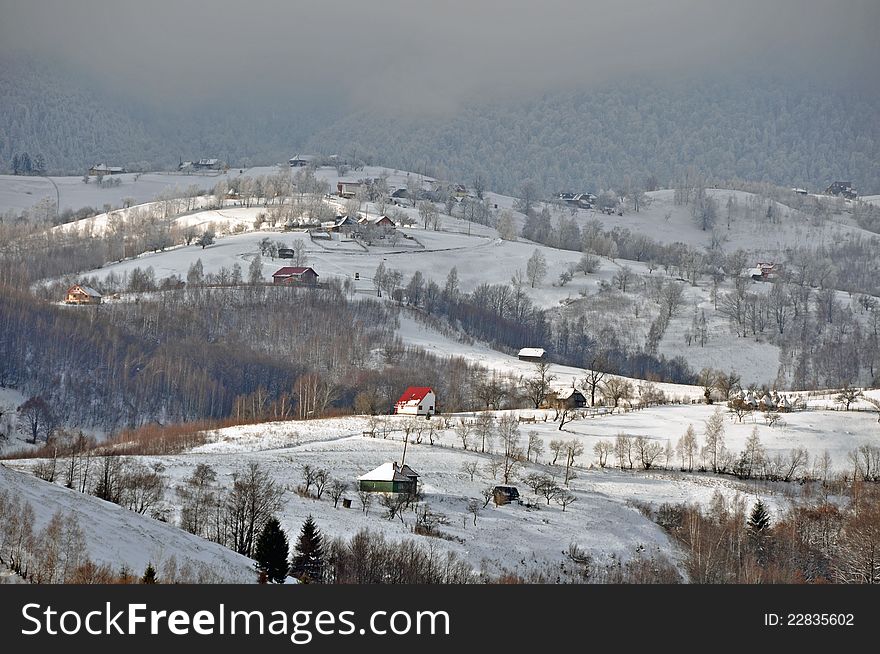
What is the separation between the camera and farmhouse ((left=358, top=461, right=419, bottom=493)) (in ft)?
152

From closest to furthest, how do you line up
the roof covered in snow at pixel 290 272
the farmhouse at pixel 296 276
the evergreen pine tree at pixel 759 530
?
the evergreen pine tree at pixel 759 530, the farmhouse at pixel 296 276, the roof covered in snow at pixel 290 272

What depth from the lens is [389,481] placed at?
46.5 metres

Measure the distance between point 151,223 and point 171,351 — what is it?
67507 millimetres

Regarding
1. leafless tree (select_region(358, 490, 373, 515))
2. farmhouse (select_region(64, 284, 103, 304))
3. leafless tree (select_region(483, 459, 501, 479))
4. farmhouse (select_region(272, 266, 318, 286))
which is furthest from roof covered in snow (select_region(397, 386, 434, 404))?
farmhouse (select_region(64, 284, 103, 304))

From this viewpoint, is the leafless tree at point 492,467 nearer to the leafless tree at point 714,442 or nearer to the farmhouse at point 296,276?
the leafless tree at point 714,442

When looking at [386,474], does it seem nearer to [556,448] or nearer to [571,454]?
[571,454]

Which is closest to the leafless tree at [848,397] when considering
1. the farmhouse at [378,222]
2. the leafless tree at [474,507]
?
the leafless tree at [474,507]

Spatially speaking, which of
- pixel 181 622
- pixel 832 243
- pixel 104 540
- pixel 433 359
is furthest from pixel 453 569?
pixel 832 243

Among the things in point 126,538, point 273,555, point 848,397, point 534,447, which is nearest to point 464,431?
point 534,447

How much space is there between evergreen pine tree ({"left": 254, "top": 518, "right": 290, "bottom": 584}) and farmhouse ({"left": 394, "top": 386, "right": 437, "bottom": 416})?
119 feet

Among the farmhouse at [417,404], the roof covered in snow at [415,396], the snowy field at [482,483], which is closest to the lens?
the snowy field at [482,483]

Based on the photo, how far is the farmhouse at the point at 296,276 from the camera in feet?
337

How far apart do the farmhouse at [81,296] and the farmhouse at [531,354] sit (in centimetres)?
3899

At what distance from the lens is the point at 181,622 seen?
731 inches
